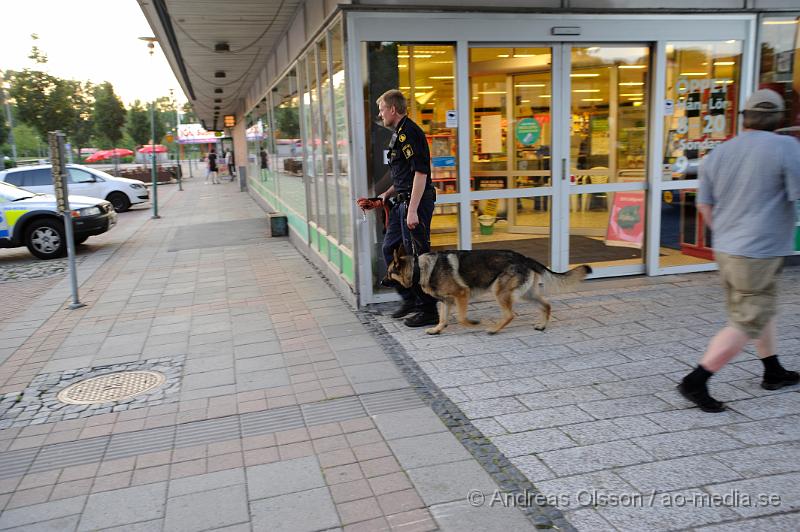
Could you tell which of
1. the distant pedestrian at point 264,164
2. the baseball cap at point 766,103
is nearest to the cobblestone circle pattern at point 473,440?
the baseball cap at point 766,103

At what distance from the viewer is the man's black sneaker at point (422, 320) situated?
19.7 ft

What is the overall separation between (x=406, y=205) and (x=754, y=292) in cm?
301

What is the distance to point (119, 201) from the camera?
68.3 ft

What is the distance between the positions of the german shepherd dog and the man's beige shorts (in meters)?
1.82

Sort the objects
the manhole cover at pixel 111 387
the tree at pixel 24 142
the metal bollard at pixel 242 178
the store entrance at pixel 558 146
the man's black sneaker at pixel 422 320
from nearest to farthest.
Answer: the manhole cover at pixel 111 387, the man's black sneaker at pixel 422 320, the store entrance at pixel 558 146, the metal bollard at pixel 242 178, the tree at pixel 24 142

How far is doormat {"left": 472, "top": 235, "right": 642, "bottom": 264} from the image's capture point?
24.2ft

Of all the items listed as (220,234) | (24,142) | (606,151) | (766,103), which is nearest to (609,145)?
(606,151)

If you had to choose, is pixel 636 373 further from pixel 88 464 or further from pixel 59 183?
Answer: pixel 59 183

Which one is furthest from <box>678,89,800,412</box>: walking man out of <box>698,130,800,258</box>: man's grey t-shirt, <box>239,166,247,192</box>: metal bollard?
<box>239,166,247,192</box>: metal bollard

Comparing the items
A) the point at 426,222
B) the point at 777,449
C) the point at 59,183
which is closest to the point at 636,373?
the point at 777,449

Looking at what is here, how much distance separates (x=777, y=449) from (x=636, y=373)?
1.24m

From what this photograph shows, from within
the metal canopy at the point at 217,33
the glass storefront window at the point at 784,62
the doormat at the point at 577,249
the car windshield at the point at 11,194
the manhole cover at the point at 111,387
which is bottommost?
the manhole cover at the point at 111,387

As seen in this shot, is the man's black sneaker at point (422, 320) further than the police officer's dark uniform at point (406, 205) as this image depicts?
Yes

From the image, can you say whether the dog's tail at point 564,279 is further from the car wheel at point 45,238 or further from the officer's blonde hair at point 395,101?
the car wheel at point 45,238
